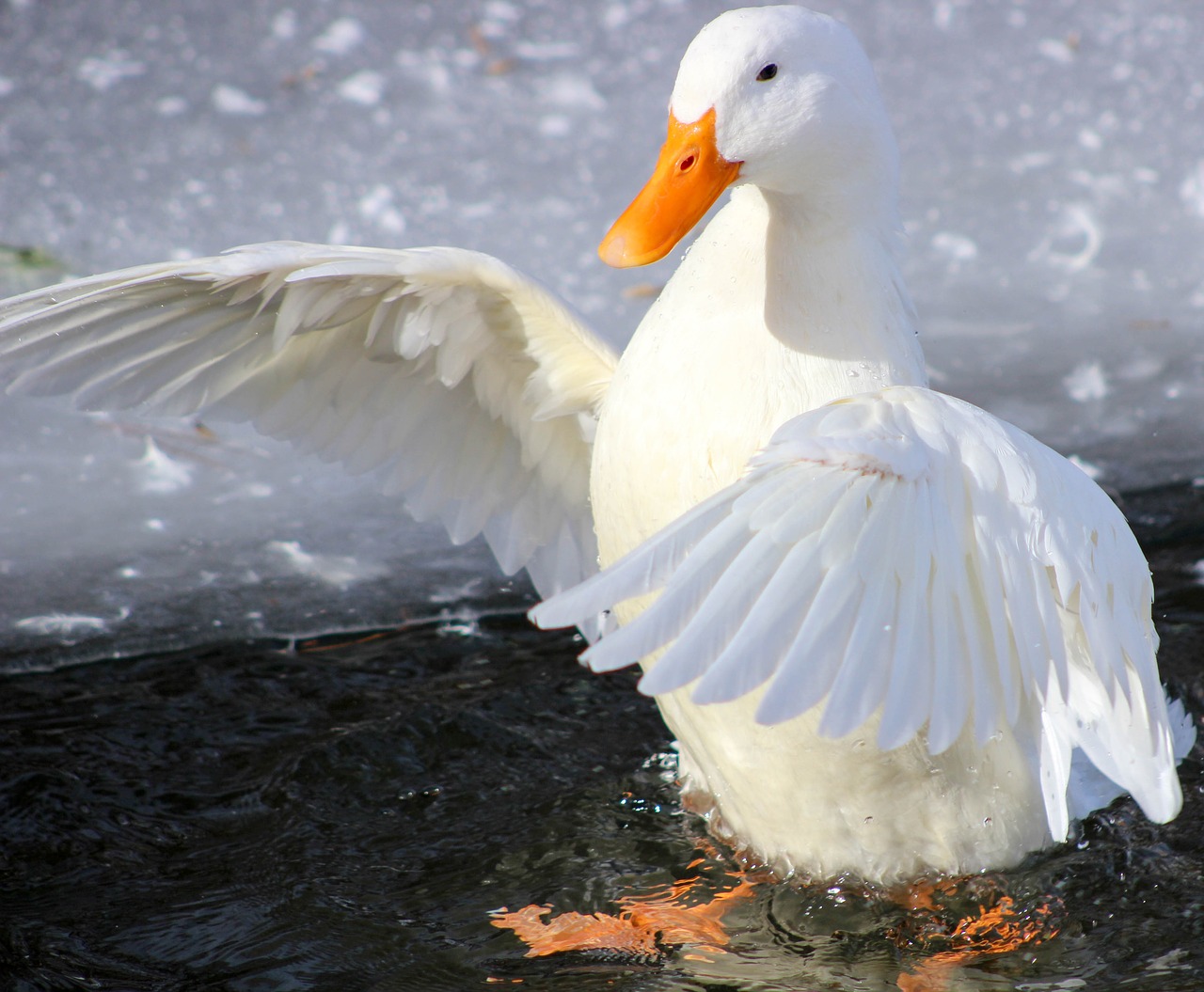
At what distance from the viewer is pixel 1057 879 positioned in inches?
114

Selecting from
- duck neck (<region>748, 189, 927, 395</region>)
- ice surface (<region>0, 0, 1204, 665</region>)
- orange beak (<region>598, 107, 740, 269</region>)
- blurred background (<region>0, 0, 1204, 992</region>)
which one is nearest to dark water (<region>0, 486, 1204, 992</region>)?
blurred background (<region>0, 0, 1204, 992</region>)

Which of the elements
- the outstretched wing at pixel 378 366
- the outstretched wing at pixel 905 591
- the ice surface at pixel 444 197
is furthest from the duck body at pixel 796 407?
the ice surface at pixel 444 197

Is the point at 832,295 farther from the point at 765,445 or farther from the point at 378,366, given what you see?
the point at 378,366

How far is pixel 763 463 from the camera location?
6.54 ft

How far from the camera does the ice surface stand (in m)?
4.24

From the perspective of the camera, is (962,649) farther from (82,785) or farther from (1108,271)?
(1108,271)

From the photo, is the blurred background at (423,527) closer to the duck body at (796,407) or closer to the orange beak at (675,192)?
the duck body at (796,407)

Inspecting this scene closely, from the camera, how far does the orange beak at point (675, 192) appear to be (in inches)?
96.0

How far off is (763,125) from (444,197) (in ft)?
12.8

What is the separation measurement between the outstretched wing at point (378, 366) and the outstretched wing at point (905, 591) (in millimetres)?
1098

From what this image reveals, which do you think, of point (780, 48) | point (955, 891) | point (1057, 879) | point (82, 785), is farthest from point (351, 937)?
point (780, 48)

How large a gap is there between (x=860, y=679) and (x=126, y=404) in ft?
6.69

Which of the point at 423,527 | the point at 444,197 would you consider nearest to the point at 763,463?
the point at 423,527

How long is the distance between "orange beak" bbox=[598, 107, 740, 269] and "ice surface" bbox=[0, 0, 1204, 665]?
6.13 ft
